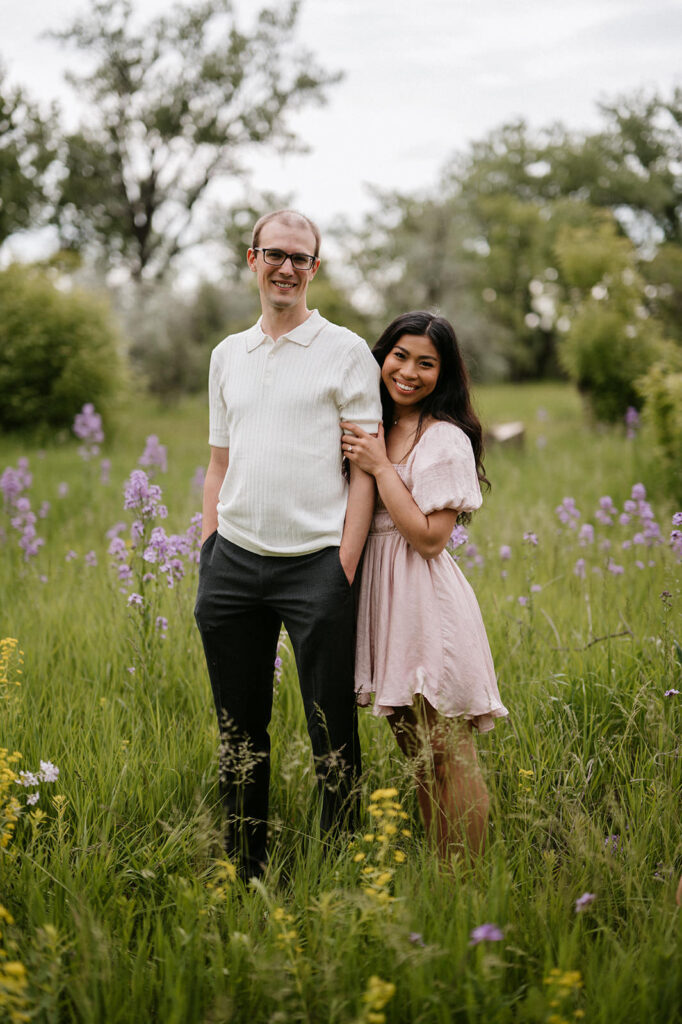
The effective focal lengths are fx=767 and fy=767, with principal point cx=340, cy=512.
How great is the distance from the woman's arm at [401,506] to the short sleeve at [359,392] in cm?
5

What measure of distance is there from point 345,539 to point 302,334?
2.37 feet

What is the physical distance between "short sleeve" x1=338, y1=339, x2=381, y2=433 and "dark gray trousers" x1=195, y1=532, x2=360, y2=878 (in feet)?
1.48

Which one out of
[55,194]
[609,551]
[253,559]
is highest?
[55,194]

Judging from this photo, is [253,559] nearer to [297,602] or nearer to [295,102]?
[297,602]

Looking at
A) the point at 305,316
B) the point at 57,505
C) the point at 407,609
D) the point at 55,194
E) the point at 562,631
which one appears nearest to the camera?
the point at 407,609

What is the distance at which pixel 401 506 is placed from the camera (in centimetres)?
245

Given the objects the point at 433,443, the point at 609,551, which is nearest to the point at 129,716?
the point at 433,443

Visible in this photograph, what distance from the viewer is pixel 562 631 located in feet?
13.4

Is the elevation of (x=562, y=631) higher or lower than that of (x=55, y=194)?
lower

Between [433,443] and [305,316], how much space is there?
656 mm

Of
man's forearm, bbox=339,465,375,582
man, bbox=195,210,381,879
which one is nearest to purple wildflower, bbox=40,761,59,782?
man, bbox=195,210,381,879

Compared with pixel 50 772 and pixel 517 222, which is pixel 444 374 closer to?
pixel 50 772

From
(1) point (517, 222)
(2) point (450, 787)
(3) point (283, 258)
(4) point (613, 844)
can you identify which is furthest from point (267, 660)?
(1) point (517, 222)

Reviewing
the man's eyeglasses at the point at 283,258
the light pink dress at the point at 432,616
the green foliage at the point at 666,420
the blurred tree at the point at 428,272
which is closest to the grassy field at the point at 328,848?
the light pink dress at the point at 432,616
